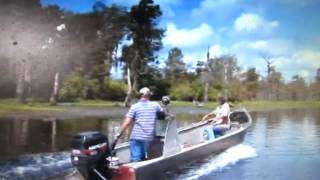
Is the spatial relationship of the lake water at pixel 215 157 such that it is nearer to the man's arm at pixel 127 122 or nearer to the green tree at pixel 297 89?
the man's arm at pixel 127 122

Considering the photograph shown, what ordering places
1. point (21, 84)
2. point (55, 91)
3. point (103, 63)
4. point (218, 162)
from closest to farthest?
1. point (218, 162)
2. point (21, 84)
3. point (55, 91)
4. point (103, 63)

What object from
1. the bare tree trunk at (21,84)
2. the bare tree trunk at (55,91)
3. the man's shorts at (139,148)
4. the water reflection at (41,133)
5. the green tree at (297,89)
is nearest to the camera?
the man's shorts at (139,148)

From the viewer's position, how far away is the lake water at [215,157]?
6.98m

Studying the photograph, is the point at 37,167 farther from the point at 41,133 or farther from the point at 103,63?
the point at 103,63

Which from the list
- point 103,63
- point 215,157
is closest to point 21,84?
point 103,63

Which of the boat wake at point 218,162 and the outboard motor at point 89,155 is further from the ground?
the outboard motor at point 89,155

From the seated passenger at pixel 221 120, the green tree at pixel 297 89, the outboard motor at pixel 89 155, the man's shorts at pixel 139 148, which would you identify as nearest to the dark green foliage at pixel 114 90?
the green tree at pixel 297 89

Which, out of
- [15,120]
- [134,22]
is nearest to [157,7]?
[134,22]

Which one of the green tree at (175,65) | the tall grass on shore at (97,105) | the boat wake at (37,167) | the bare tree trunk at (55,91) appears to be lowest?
the boat wake at (37,167)

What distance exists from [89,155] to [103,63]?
61.3 feet

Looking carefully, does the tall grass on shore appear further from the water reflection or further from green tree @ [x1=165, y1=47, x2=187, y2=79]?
the water reflection

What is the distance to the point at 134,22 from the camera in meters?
24.1

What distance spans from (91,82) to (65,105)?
1.83m

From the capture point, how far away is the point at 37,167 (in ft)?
22.8
